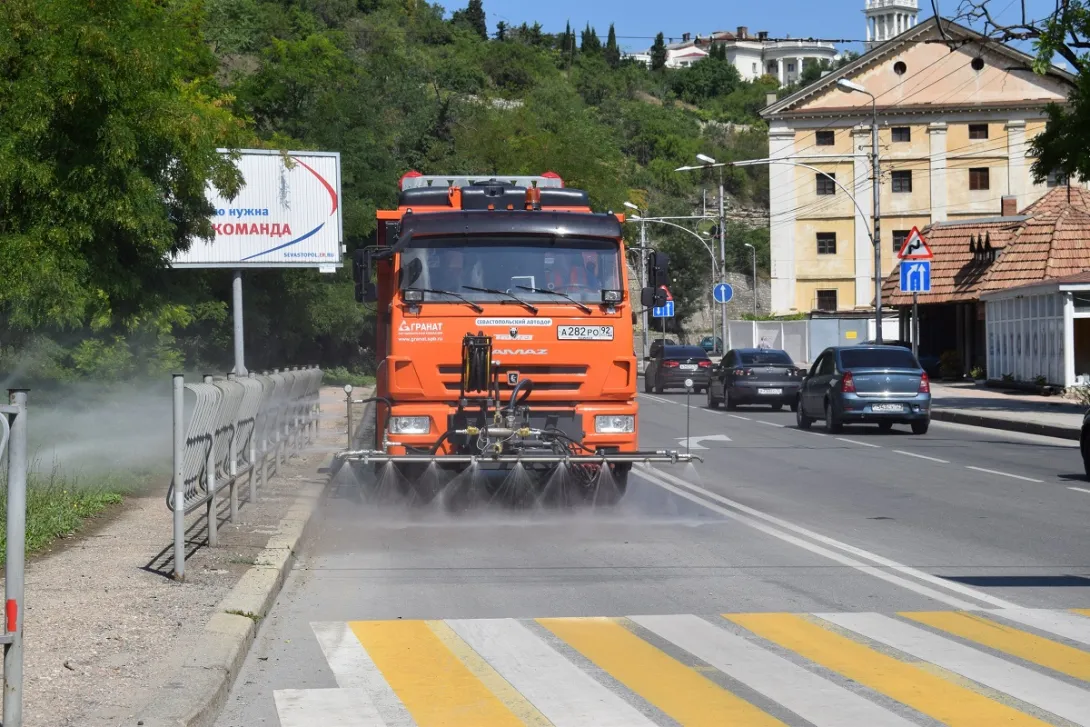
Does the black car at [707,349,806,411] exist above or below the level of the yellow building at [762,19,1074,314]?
below

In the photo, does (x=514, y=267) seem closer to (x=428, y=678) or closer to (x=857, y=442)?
(x=428, y=678)

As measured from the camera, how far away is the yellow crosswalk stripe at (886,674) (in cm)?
606

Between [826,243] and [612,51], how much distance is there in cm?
12137

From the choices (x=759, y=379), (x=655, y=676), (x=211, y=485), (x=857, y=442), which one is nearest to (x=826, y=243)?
(x=759, y=379)

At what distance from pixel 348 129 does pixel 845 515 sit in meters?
36.6

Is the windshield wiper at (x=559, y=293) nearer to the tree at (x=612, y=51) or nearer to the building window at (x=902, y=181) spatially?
the building window at (x=902, y=181)

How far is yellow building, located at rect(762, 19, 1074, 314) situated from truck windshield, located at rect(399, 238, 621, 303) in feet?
197

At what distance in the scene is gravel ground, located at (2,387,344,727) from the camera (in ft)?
19.5

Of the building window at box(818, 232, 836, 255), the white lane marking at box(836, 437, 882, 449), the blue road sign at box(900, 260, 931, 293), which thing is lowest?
the white lane marking at box(836, 437, 882, 449)

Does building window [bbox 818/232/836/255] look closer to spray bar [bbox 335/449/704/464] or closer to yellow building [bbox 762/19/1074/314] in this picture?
yellow building [bbox 762/19/1074/314]

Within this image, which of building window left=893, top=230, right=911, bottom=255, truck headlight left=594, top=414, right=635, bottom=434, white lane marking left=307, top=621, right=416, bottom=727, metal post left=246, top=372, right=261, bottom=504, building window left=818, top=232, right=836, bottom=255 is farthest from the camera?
building window left=818, top=232, right=836, bottom=255

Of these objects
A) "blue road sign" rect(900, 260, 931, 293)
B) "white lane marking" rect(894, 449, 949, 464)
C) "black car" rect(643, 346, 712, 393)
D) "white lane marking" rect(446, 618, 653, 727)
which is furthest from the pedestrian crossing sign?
"white lane marking" rect(446, 618, 653, 727)

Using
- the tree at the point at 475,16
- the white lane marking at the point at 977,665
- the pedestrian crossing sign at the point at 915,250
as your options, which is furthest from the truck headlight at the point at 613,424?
the tree at the point at 475,16

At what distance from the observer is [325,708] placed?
6238 millimetres
